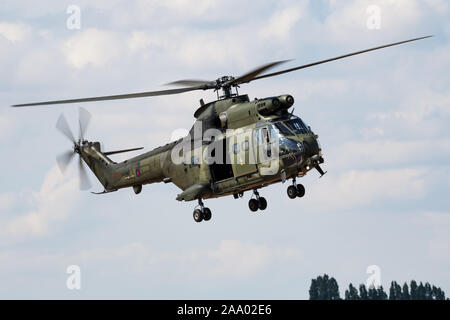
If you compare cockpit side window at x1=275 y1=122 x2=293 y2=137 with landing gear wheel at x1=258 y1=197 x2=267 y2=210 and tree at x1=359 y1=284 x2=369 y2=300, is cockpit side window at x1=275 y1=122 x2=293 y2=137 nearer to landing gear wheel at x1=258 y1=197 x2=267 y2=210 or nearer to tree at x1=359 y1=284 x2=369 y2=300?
landing gear wheel at x1=258 y1=197 x2=267 y2=210

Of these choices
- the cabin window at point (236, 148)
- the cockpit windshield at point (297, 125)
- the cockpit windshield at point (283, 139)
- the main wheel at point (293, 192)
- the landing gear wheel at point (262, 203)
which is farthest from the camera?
the landing gear wheel at point (262, 203)

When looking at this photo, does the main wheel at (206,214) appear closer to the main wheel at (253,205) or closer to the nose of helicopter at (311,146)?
the main wheel at (253,205)

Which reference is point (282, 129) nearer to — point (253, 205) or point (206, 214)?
point (253, 205)

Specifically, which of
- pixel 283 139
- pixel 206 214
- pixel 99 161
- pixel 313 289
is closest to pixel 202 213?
pixel 206 214

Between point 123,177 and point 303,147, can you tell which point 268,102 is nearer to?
point 303,147

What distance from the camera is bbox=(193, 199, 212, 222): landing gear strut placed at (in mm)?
49844

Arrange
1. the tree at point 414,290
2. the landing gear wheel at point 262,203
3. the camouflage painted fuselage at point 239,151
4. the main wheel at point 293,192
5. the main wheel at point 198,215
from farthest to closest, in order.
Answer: the tree at point 414,290 → the main wheel at point 198,215 → the landing gear wheel at point 262,203 → the main wheel at point 293,192 → the camouflage painted fuselage at point 239,151

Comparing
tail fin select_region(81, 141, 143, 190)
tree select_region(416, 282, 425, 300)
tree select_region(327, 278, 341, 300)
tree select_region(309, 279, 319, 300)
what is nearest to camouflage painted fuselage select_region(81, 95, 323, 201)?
tail fin select_region(81, 141, 143, 190)

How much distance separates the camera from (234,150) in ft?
157

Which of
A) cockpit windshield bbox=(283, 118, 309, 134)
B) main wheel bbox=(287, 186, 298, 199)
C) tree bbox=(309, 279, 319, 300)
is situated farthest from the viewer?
tree bbox=(309, 279, 319, 300)

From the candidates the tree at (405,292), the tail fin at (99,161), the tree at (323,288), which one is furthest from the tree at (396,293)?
the tail fin at (99,161)

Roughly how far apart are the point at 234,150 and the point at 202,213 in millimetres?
4384

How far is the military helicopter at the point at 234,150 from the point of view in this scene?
4562cm
